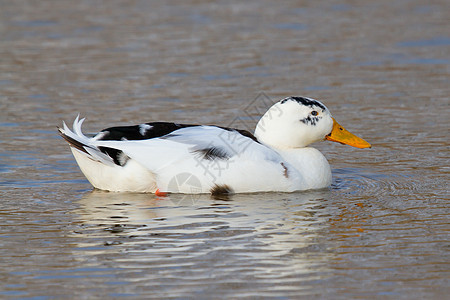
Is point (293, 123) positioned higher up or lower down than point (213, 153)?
higher up

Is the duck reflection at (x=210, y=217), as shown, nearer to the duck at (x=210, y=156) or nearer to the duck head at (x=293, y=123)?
the duck at (x=210, y=156)

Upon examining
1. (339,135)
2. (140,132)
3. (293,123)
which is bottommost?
(339,135)

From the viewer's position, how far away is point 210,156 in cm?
873

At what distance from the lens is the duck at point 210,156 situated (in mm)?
8758

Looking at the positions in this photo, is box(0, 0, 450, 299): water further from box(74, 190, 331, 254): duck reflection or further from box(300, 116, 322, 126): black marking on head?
box(300, 116, 322, 126): black marking on head

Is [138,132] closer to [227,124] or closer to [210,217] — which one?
[210,217]

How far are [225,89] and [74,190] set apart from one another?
15.7 feet

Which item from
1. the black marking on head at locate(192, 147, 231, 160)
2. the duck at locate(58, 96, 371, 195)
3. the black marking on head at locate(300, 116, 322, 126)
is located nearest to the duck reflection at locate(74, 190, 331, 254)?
the duck at locate(58, 96, 371, 195)

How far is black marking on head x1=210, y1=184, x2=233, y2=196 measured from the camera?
8.91m

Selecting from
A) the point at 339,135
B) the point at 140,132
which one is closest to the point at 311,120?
the point at 339,135

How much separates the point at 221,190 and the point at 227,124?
306 cm

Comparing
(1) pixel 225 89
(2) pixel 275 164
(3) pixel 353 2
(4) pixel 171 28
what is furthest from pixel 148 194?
(3) pixel 353 2

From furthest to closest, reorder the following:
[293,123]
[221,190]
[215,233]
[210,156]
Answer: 1. [293,123]
2. [221,190]
3. [210,156]
4. [215,233]

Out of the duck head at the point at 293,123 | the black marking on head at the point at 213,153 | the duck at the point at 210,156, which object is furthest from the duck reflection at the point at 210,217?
the duck head at the point at 293,123
